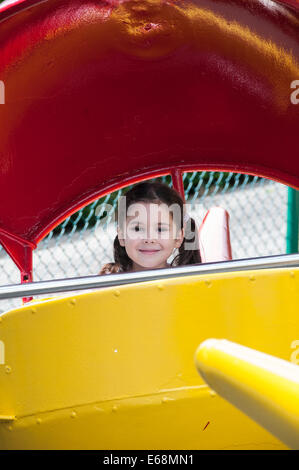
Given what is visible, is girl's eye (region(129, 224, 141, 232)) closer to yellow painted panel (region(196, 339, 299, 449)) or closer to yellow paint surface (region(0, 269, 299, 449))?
yellow paint surface (region(0, 269, 299, 449))

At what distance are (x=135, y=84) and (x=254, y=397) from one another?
155 cm

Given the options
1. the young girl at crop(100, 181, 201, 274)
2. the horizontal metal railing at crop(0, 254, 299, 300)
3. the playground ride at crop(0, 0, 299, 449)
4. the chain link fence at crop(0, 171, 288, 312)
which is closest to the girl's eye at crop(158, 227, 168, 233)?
the young girl at crop(100, 181, 201, 274)

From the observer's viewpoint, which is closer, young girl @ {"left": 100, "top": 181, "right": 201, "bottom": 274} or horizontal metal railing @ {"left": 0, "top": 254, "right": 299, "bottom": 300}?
horizontal metal railing @ {"left": 0, "top": 254, "right": 299, "bottom": 300}

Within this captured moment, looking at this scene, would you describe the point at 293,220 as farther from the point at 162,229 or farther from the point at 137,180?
the point at 162,229

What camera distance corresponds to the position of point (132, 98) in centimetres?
208

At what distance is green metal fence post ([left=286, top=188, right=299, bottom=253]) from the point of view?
2895mm

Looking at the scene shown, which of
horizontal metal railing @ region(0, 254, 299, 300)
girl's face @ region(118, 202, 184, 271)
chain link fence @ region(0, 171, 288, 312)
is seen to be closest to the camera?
horizontal metal railing @ region(0, 254, 299, 300)

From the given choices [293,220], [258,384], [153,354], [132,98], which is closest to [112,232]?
[293,220]

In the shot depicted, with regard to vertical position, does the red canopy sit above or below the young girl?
above

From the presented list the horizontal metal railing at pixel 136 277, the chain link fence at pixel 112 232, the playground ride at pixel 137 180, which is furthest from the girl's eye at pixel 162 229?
the chain link fence at pixel 112 232

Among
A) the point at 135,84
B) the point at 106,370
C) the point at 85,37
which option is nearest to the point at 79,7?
the point at 85,37

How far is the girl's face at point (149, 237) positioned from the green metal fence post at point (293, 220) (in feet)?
3.71

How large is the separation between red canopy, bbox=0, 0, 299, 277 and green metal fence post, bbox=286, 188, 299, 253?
75 centimetres

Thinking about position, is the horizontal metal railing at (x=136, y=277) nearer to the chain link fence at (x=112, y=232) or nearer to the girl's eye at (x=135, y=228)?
the girl's eye at (x=135, y=228)
